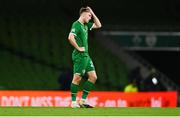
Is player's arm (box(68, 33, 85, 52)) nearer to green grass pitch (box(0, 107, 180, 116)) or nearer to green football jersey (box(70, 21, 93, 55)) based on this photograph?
green football jersey (box(70, 21, 93, 55))

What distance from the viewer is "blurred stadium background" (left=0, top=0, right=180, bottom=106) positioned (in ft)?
85.4

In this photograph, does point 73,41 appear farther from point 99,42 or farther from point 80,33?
point 99,42

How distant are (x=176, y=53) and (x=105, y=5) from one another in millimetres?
3559

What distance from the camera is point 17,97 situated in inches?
733

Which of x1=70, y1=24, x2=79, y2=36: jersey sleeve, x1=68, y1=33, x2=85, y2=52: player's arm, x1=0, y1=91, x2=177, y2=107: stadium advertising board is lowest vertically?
x1=0, y1=91, x2=177, y2=107: stadium advertising board

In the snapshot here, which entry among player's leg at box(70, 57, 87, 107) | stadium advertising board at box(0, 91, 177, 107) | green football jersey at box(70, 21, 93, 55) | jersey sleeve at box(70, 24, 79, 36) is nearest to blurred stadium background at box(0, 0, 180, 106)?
stadium advertising board at box(0, 91, 177, 107)

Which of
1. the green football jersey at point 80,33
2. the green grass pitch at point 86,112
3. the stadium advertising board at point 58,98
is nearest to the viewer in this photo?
the green grass pitch at point 86,112

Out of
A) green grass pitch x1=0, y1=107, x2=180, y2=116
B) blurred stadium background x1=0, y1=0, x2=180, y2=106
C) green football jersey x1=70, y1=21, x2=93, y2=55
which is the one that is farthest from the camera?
blurred stadium background x1=0, y1=0, x2=180, y2=106

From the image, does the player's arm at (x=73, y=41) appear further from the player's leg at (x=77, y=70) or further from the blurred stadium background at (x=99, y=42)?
the blurred stadium background at (x=99, y=42)

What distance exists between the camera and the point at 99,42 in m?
28.1

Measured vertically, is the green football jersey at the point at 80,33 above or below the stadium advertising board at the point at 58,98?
above

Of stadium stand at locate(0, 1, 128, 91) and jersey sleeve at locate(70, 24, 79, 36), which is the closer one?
jersey sleeve at locate(70, 24, 79, 36)

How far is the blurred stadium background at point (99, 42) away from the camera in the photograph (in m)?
26.0

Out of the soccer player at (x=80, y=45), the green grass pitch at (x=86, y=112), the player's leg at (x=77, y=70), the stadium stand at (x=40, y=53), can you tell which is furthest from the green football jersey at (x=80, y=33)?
the stadium stand at (x=40, y=53)
